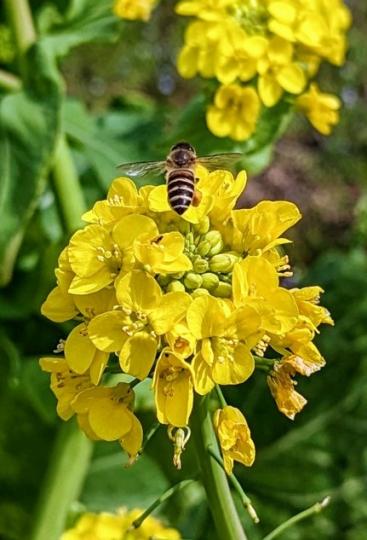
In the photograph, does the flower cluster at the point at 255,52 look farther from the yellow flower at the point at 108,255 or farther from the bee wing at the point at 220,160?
the yellow flower at the point at 108,255

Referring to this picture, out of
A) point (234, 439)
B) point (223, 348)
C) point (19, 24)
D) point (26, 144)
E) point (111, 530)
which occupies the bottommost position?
point (111, 530)

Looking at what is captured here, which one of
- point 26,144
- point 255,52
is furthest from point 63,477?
point 255,52

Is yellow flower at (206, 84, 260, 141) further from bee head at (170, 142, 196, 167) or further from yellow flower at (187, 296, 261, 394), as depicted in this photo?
yellow flower at (187, 296, 261, 394)

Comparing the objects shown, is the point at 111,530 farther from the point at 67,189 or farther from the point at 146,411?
the point at 67,189

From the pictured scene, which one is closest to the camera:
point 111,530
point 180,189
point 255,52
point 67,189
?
point 180,189

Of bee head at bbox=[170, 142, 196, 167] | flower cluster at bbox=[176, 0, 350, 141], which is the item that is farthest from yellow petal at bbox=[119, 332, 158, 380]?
flower cluster at bbox=[176, 0, 350, 141]

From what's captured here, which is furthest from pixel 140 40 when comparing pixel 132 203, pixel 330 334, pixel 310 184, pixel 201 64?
pixel 132 203

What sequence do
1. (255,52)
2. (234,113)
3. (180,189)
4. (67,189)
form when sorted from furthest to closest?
(67,189), (234,113), (255,52), (180,189)
